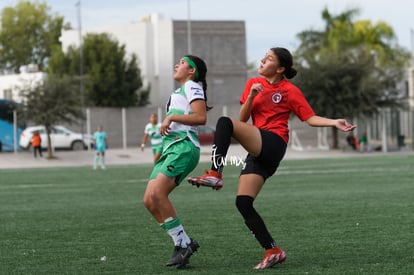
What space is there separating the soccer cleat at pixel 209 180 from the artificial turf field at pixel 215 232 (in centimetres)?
84

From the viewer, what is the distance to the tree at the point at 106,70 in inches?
3009

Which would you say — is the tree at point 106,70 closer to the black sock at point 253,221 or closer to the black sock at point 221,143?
the black sock at point 253,221

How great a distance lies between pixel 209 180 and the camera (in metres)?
8.21

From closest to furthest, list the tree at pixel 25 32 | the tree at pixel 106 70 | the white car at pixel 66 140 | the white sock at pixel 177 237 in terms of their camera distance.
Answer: the white sock at pixel 177 237 < the white car at pixel 66 140 < the tree at pixel 106 70 < the tree at pixel 25 32

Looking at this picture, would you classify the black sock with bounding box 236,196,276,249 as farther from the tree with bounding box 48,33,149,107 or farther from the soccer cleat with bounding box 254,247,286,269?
the tree with bounding box 48,33,149,107

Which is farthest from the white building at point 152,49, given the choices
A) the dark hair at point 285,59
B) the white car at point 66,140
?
the dark hair at point 285,59

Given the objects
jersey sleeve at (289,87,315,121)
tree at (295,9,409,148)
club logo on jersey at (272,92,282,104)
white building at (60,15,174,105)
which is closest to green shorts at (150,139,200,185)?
club logo on jersey at (272,92,282,104)

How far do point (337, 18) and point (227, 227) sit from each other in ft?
211

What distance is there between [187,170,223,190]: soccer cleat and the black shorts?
68 centimetres

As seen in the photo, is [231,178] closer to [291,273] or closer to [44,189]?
[44,189]

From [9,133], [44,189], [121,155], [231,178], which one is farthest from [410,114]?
[44,189]

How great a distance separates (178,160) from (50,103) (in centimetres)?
4723

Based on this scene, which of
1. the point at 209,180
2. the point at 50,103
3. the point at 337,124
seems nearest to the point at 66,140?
the point at 50,103

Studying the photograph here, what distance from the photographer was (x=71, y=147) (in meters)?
62.9
